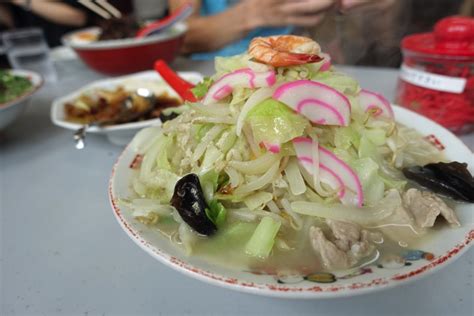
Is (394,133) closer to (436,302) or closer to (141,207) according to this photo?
(436,302)

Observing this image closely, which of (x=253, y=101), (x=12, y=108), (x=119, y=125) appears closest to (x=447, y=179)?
(x=253, y=101)

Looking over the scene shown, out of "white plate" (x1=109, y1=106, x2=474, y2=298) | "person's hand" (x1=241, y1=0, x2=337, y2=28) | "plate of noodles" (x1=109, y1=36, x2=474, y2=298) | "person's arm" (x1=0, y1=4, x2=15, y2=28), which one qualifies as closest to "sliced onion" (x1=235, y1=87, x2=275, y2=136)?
"plate of noodles" (x1=109, y1=36, x2=474, y2=298)

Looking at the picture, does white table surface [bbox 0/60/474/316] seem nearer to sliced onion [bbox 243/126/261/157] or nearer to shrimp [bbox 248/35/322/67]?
sliced onion [bbox 243/126/261/157]

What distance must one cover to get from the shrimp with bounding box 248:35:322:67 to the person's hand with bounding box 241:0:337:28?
1343mm

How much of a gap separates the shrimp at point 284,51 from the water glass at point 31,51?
177 cm

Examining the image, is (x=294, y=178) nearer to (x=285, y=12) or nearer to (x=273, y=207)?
(x=273, y=207)

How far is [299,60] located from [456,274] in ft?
1.84

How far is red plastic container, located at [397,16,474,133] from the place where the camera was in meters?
1.24

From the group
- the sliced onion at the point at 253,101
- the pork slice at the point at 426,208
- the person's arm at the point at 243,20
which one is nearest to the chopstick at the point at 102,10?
the person's arm at the point at 243,20

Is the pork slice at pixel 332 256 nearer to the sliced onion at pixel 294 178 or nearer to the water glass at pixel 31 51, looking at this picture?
the sliced onion at pixel 294 178

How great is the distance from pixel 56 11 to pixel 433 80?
3.15 m

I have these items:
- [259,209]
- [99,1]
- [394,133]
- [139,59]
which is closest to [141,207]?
[259,209]

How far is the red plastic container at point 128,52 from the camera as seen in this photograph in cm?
187

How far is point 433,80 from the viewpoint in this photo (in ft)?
4.27
